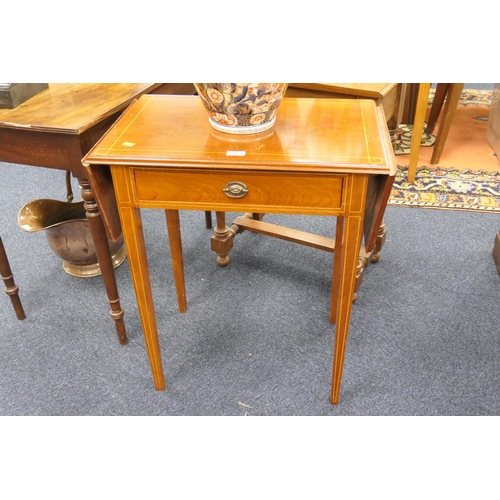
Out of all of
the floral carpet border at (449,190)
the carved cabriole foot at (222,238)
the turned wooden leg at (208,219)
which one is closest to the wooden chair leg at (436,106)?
the floral carpet border at (449,190)

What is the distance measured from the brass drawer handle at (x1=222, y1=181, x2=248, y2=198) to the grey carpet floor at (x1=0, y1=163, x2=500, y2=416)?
2.46 feet

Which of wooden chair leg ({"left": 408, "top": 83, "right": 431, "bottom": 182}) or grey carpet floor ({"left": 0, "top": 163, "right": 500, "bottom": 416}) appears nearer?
grey carpet floor ({"left": 0, "top": 163, "right": 500, "bottom": 416})

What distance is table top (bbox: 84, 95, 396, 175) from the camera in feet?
3.74

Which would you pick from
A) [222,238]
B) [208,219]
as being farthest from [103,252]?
[208,219]

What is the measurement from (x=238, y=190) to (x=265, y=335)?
82 centimetres

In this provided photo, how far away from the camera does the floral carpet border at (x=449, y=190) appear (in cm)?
266

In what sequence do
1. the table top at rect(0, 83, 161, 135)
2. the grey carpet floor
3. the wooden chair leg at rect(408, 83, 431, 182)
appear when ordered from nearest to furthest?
the table top at rect(0, 83, 161, 135), the grey carpet floor, the wooden chair leg at rect(408, 83, 431, 182)

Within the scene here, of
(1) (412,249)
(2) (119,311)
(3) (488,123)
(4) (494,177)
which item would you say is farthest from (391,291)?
(3) (488,123)

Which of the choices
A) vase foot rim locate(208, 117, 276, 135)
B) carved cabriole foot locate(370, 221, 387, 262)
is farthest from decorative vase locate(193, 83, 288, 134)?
carved cabriole foot locate(370, 221, 387, 262)

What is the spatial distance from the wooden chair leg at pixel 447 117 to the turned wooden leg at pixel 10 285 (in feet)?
7.72

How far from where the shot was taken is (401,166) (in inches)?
121

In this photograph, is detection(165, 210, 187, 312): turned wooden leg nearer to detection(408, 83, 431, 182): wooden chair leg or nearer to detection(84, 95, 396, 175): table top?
detection(84, 95, 396, 175): table top

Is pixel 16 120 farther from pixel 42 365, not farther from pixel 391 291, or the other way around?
pixel 391 291

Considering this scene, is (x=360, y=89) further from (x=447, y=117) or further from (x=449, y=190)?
(x=447, y=117)
